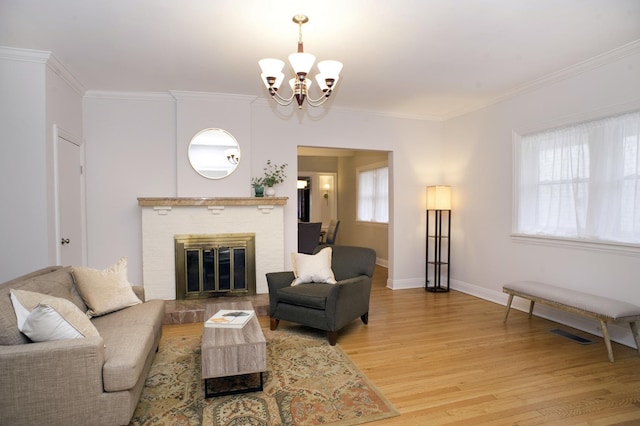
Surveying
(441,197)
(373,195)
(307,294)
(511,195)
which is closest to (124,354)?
(307,294)

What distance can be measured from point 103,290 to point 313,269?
1.88 m

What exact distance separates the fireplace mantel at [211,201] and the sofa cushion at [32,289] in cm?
152

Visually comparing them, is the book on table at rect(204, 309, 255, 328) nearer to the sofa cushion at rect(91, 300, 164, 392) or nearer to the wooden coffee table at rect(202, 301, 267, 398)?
the wooden coffee table at rect(202, 301, 267, 398)

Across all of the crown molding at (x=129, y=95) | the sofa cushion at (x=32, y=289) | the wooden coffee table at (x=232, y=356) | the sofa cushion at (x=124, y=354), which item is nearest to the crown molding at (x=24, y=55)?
the crown molding at (x=129, y=95)

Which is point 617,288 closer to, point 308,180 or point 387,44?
point 387,44

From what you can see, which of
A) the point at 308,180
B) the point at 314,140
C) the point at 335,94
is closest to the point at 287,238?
the point at 314,140

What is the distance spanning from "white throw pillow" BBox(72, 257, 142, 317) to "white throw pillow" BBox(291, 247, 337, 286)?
1538mm

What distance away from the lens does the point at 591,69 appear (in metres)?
3.62

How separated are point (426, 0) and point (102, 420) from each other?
3.23 meters

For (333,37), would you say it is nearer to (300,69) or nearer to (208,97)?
(300,69)

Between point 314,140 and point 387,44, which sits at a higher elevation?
point 387,44

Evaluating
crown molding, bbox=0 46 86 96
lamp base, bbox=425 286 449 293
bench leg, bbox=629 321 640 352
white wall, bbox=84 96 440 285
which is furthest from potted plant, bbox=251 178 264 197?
bench leg, bbox=629 321 640 352

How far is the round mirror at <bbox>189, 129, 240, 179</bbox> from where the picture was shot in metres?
4.73

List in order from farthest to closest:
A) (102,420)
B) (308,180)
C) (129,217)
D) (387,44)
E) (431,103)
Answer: (308,180) < (431,103) < (129,217) < (387,44) < (102,420)
